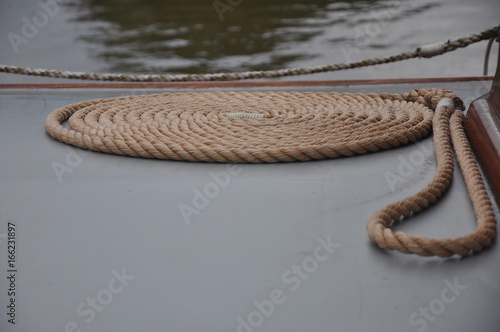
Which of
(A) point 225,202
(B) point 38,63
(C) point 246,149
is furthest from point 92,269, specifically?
(B) point 38,63

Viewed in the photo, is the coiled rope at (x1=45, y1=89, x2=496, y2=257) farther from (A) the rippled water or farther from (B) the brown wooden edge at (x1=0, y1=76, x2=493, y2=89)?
(A) the rippled water

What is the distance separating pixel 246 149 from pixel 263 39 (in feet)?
8.26

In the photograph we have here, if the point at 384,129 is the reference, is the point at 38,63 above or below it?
below

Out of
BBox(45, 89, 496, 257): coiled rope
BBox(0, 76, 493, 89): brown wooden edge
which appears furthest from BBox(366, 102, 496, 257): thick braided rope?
BBox(0, 76, 493, 89): brown wooden edge

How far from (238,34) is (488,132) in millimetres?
2793

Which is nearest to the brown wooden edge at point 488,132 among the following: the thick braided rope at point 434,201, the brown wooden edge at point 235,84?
the thick braided rope at point 434,201

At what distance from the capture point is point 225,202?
1196mm

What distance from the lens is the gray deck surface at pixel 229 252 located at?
0.85m

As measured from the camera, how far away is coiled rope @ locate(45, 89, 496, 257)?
51.9 inches

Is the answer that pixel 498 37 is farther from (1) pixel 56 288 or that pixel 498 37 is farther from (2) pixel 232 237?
(1) pixel 56 288

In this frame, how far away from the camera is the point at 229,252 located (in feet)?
3.30

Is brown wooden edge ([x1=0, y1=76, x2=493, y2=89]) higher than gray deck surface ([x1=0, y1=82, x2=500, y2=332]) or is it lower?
lower

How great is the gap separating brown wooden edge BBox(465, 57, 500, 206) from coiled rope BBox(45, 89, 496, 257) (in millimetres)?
32

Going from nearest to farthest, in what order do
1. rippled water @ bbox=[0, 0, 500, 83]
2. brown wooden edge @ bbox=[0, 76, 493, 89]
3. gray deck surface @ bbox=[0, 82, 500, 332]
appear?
gray deck surface @ bbox=[0, 82, 500, 332]
brown wooden edge @ bbox=[0, 76, 493, 89]
rippled water @ bbox=[0, 0, 500, 83]
